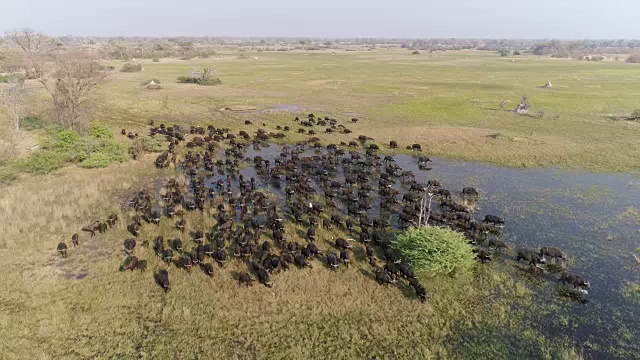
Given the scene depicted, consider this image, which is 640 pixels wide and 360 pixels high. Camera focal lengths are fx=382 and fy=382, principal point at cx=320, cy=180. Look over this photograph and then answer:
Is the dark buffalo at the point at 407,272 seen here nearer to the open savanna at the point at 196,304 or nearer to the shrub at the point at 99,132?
the open savanna at the point at 196,304

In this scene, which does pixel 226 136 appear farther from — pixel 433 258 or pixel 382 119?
pixel 433 258

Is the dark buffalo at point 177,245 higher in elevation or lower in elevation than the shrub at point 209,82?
lower

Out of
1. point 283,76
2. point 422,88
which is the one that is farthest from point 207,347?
point 283,76

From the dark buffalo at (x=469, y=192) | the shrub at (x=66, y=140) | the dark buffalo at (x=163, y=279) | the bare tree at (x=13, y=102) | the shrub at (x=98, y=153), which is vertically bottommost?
the dark buffalo at (x=163, y=279)

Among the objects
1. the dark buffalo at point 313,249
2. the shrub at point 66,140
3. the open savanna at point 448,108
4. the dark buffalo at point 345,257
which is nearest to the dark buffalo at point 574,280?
the dark buffalo at point 345,257

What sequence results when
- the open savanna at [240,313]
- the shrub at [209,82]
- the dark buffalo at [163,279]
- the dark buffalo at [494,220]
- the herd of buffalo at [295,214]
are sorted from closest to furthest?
the open savanna at [240,313], the dark buffalo at [163,279], the herd of buffalo at [295,214], the dark buffalo at [494,220], the shrub at [209,82]
